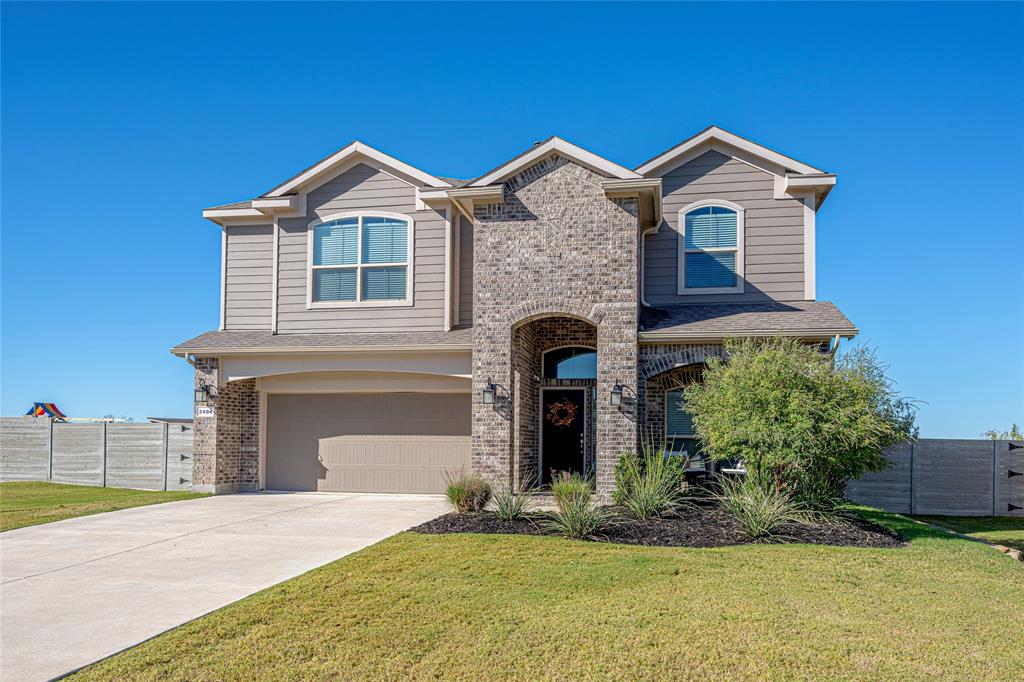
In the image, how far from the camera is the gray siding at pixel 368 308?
53.4 ft

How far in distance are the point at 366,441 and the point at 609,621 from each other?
11.0 metres

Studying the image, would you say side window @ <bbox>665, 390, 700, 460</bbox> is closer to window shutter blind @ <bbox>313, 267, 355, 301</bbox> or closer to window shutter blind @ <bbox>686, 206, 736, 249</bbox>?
window shutter blind @ <bbox>686, 206, 736, 249</bbox>

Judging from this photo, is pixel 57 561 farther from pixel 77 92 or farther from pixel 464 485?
pixel 77 92

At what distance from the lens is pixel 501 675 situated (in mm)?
5488

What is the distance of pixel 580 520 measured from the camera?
10078 mm

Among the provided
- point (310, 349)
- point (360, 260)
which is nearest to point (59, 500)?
point (310, 349)

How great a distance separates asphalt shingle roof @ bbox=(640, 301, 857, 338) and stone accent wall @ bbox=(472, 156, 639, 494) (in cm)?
98

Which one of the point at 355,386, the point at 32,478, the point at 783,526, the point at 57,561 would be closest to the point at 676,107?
the point at 355,386

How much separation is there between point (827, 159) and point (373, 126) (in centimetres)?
978

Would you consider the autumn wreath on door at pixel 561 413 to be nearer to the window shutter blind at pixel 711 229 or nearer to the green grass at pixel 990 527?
the window shutter blind at pixel 711 229

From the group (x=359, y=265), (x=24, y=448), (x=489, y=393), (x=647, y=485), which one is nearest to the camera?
(x=647, y=485)

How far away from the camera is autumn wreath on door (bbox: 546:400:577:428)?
1638 centimetres

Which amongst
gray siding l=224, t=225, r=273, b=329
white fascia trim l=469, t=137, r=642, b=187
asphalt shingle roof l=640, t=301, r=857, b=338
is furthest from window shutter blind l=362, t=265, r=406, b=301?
asphalt shingle roof l=640, t=301, r=857, b=338

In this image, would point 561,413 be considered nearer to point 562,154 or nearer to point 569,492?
point 569,492
